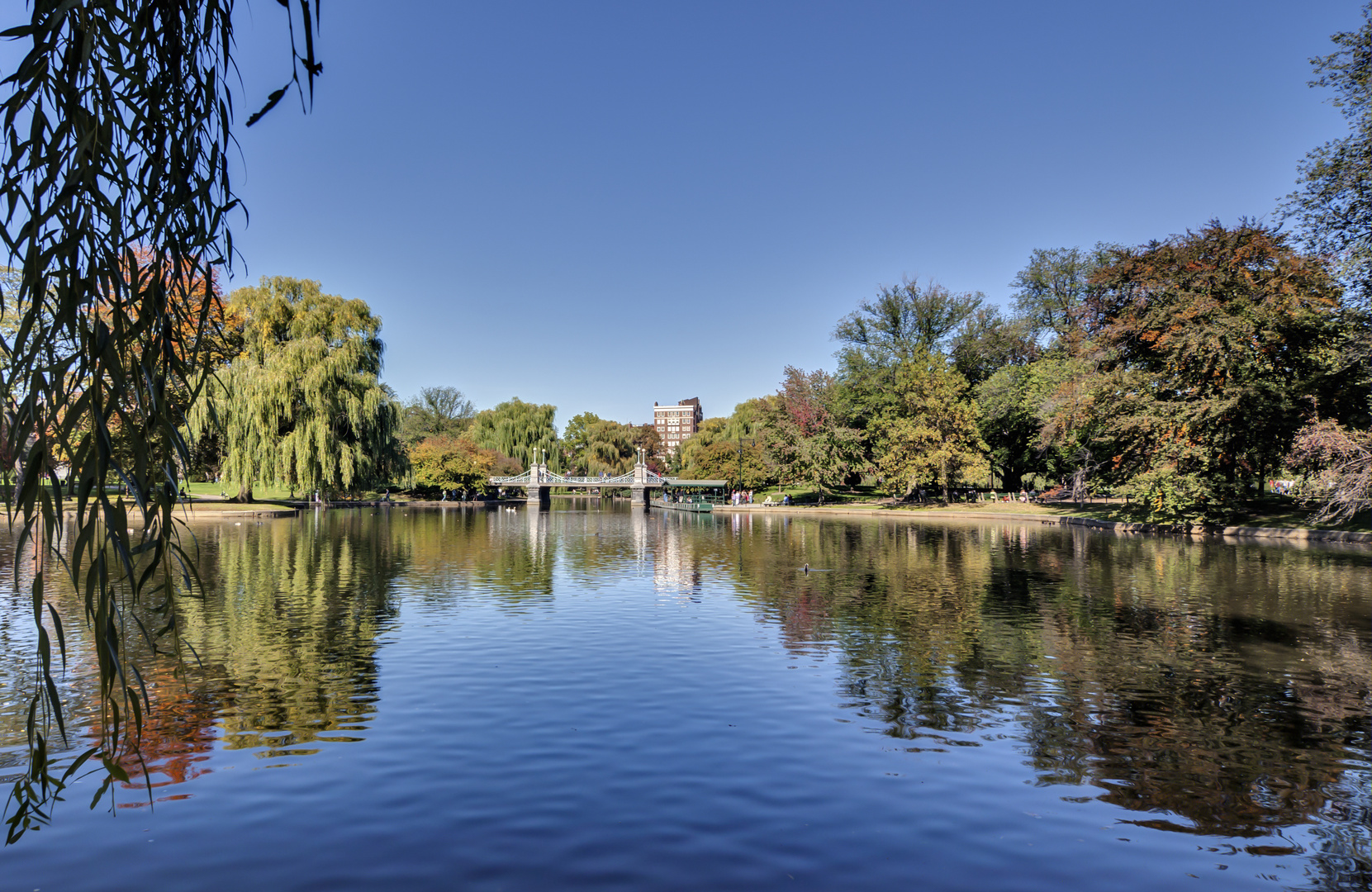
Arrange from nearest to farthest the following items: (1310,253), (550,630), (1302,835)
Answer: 1. (1302,835)
2. (550,630)
3. (1310,253)

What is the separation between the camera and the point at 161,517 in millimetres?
3660

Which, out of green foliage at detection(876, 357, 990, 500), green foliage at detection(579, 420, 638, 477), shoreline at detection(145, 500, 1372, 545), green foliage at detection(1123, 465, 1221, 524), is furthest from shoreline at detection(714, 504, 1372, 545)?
green foliage at detection(579, 420, 638, 477)

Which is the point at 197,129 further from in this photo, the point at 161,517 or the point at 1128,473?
the point at 1128,473

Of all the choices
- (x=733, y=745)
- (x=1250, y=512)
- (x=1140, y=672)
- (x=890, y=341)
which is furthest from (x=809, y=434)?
(x=733, y=745)

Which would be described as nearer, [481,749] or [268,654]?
[481,749]

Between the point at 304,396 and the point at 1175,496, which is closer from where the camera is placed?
the point at 1175,496

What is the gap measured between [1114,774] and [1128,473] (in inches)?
1495

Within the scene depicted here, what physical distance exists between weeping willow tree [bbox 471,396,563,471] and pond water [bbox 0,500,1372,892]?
83034 millimetres

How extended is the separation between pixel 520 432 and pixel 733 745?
3749 inches

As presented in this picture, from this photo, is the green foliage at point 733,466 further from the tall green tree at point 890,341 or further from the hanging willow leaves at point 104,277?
the hanging willow leaves at point 104,277

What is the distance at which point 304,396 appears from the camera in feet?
152

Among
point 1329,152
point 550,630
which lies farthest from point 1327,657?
point 1329,152

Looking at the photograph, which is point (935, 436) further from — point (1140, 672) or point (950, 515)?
point (1140, 672)

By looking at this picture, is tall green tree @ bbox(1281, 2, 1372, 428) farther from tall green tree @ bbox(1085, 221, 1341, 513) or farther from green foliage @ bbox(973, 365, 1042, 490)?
green foliage @ bbox(973, 365, 1042, 490)
